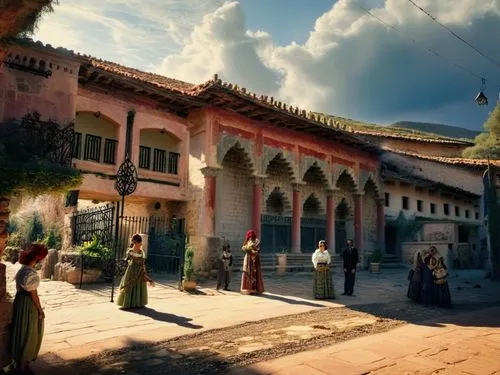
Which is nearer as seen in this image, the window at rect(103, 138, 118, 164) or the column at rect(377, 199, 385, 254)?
the window at rect(103, 138, 118, 164)

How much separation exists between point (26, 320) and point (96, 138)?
9.26 metres

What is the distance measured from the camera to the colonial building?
8.26m

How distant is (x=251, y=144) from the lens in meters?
15.2

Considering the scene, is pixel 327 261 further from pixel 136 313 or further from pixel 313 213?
pixel 313 213

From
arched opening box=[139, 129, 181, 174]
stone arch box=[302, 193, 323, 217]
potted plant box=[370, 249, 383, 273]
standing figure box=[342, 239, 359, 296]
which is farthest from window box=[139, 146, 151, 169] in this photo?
potted plant box=[370, 249, 383, 273]

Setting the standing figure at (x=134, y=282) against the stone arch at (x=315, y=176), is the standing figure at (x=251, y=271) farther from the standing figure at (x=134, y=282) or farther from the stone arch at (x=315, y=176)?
the stone arch at (x=315, y=176)

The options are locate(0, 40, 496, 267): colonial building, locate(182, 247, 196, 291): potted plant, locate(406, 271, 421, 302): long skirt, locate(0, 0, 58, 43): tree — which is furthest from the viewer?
locate(182, 247, 196, 291): potted plant

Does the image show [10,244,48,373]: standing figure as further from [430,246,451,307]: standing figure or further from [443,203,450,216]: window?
[443,203,450,216]: window

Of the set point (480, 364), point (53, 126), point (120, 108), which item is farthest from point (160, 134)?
point (480, 364)

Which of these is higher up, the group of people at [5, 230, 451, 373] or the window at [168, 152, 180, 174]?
the window at [168, 152, 180, 174]

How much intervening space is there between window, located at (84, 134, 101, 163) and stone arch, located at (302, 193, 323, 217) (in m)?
10.1

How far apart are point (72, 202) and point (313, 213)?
35.7 ft

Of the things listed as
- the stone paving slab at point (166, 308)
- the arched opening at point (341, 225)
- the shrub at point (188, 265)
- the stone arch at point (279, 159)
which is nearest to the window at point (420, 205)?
the arched opening at point (341, 225)

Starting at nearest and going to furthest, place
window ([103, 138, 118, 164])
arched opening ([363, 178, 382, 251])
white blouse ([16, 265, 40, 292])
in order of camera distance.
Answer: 1. white blouse ([16, 265, 40, 292])
2. window ([103, 138, 118, 164])
3. arched opening ([363, 178, 382, 251])
